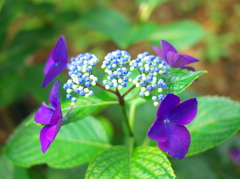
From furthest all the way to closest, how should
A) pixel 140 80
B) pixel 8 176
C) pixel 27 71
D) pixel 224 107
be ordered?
pixel 27 71
pixel 8 176
pixel 224 107
pixel 140 80

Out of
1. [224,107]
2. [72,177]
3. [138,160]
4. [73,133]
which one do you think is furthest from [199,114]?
[72,177]

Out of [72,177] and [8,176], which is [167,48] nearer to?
[72,177]

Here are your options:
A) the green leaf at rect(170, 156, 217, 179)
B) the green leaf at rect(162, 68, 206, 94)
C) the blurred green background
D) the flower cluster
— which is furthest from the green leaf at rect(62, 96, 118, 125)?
the green leaf at rect(170, 156, 217, 179)

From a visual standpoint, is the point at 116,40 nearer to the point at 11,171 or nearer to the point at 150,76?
the point at 11,171

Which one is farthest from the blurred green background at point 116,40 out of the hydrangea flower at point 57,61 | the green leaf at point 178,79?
the green leaf at point 178,79

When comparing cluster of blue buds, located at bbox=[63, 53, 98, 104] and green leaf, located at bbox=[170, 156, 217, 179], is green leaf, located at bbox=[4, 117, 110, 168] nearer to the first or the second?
cluster of blue buds, located at bbox=[63, 53, 98, 104]

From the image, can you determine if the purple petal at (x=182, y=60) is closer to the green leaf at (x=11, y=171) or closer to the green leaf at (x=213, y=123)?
the green leaf at (x=213, y=123)
